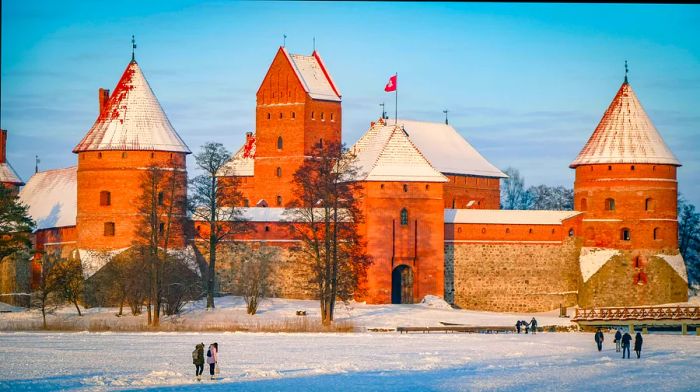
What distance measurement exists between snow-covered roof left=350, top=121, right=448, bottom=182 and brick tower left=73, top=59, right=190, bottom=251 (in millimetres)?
7869

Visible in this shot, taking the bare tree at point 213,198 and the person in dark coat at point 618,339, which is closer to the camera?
the person in dark coat at point 618,339

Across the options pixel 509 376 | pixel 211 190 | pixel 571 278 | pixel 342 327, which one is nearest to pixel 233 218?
pixel 211 190

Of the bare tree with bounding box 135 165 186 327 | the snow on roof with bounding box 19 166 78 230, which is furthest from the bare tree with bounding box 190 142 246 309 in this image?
the snow on roof with bounding box 19 166 78 230

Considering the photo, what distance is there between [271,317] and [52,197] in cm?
1964

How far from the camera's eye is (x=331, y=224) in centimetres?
5097

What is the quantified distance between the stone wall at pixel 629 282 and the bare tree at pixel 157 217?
18.4m

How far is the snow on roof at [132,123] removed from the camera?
53156 mm

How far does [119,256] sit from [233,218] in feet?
16.6

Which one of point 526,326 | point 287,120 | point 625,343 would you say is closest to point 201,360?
point 625,343

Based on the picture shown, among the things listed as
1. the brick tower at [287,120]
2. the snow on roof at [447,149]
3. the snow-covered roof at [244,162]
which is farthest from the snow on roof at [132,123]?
the snow on roof at [447,149]

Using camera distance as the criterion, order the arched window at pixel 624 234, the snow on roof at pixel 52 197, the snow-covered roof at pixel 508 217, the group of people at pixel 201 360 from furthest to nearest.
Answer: the snow on roof at pixel 52 197 → the snow-covered roof at pixel 508 217 → the arched window at pixel 624 234 → the group of people at pixel 201 360

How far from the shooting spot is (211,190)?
52.1m

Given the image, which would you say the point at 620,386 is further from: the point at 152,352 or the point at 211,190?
the point at 211,190

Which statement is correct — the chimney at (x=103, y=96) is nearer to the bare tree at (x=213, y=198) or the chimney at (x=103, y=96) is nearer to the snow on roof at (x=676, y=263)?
the bare tree at (x=213, y=198)
